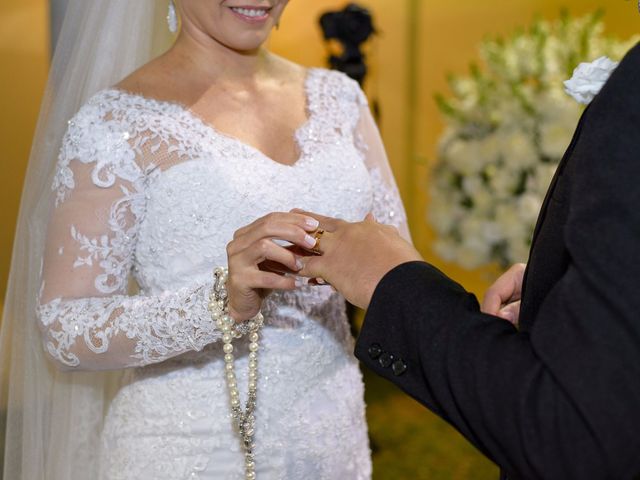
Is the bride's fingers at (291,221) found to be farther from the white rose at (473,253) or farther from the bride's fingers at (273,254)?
the white rose at (473,253)

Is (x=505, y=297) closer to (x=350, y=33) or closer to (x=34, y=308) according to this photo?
(x=34, y=308)

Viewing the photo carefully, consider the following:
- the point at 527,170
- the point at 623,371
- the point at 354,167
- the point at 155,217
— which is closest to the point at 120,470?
the point at 155,217

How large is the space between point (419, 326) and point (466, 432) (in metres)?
Answer: 0.15

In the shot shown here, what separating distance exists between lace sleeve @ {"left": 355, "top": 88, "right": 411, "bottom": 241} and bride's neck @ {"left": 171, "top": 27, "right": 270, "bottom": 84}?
31cm

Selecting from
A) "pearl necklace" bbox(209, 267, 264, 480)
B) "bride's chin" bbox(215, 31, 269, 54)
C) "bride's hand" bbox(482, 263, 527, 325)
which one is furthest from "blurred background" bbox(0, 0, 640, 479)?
"pearl necklace" bbox(209, 267, 264, 480)

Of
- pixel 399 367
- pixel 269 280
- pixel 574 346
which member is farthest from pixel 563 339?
pixel 269 280

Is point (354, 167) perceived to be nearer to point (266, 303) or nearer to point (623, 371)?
point (266, 303)

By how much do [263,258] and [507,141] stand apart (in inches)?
78.6

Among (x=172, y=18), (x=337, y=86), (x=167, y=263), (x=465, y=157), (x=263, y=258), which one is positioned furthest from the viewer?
(x=465, y=157)

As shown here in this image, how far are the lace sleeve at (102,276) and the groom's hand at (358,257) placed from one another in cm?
37

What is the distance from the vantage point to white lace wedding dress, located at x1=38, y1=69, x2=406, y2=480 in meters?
1.80

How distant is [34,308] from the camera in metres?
2.03

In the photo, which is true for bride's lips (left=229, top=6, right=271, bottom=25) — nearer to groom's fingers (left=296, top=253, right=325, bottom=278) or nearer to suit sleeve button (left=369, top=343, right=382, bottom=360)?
groom's fingers (left=296, top=253, right=325, bottom=278)

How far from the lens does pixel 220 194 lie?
1919mm
